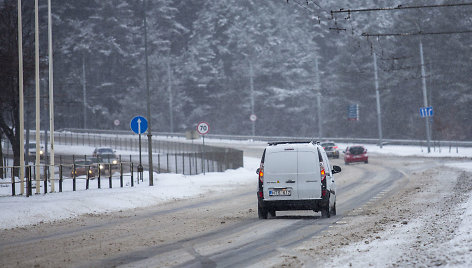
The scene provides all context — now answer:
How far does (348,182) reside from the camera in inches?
1393

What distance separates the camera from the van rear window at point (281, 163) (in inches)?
698

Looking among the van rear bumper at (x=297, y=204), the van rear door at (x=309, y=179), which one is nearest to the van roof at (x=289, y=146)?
the van rear door at (x=309, y=179)

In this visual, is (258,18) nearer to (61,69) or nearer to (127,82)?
(127,82)

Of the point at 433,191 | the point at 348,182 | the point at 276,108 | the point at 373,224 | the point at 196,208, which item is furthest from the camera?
the point at 276,108

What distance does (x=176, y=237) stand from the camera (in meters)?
14.1

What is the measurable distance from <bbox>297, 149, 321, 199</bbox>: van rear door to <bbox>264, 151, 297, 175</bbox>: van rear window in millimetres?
192

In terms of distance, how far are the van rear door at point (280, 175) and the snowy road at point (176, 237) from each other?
0.62 metres

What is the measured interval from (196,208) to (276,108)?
82.2m

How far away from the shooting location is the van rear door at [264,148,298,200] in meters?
17.6

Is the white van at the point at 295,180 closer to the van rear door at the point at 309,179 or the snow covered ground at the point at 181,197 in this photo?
the van rear door at the point at 309,179

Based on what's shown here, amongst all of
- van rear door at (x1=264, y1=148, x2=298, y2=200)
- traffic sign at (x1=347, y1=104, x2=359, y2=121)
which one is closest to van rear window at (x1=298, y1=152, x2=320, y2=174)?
van rear door at (x1=264, y1=148, x2=298, y2=200)

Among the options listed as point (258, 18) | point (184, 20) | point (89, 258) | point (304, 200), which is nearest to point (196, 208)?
point (304, 200)

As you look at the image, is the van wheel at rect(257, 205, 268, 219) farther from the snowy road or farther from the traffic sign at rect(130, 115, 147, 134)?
the traffic sign at rect(130, 115, 147, 134)

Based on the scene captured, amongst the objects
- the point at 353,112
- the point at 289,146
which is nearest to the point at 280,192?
the point at 289,146
